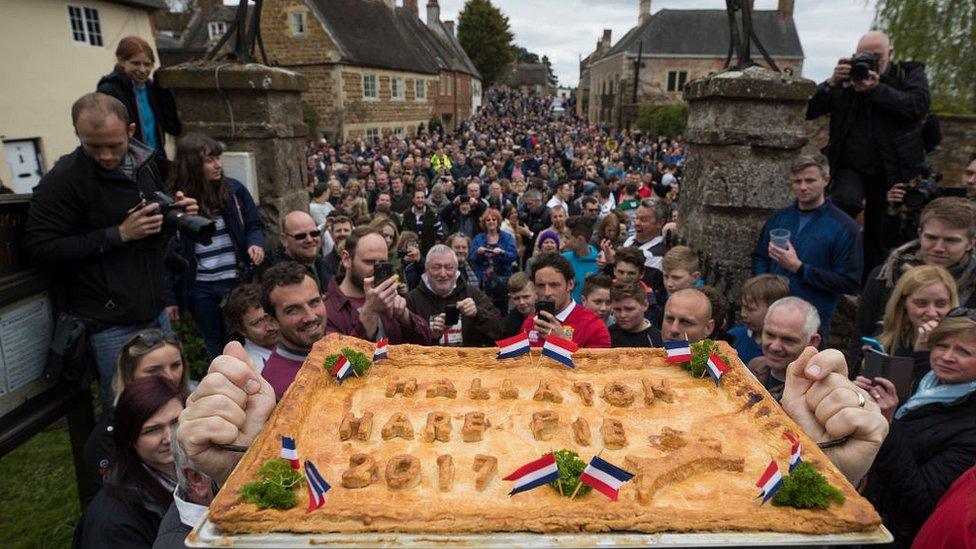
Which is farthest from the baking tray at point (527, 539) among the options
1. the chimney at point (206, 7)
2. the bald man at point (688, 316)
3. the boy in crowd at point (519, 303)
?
the chimney at point (206, 7)

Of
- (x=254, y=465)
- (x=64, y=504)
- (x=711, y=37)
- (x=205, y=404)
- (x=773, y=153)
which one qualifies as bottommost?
(x=64, y=504)

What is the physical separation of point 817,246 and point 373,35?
106ft

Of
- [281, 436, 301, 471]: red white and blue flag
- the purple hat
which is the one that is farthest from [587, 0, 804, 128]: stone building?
[281, 436, 301, 471]: red white and blue flag

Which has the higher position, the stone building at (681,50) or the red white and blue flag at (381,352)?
the stone building at (681,50)

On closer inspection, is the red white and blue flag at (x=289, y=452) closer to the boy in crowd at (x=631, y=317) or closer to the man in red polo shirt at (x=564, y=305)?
the man in red polo shirt at (x=564, y=305)

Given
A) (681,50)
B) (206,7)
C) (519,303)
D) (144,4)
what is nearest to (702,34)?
(681,50)

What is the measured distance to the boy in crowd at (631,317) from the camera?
392 cm

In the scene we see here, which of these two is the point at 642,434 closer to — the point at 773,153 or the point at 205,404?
the point at 205,404

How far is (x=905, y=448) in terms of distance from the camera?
220 centimetres

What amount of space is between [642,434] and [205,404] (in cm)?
155

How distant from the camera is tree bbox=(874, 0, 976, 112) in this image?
12164 millimetres

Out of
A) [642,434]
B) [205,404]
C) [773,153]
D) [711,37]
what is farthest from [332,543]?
[711,37]

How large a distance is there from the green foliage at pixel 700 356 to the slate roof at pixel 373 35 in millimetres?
26911

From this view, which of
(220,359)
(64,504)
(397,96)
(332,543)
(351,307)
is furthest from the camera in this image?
(397,96)
